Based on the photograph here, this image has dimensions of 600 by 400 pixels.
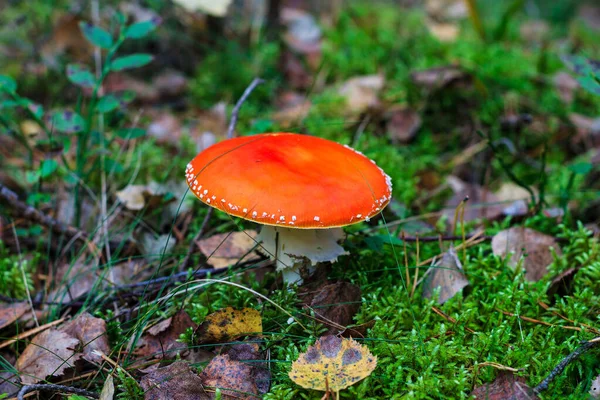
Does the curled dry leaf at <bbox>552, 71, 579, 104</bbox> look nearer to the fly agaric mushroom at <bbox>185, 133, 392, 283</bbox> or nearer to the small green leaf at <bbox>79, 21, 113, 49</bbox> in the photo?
the fly agaric mushroom at <bbox>185, 133, 392, 283</bbox>

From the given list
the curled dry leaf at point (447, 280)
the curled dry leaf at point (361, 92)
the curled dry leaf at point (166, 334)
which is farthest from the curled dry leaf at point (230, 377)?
the curled dry leaf at point (361, 92)

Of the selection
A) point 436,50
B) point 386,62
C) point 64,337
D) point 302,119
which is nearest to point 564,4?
point 436,50

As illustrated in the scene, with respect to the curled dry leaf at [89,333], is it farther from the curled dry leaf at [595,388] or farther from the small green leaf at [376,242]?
the curled dry leaf at [595,388]

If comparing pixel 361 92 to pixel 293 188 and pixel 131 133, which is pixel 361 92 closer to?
pixel 131 133

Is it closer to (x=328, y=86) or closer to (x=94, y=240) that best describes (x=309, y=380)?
(x=94, y=240)

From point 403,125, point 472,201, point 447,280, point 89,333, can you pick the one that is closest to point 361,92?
point 403,125

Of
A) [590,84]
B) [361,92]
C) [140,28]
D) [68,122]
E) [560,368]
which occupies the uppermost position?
[140,28]
